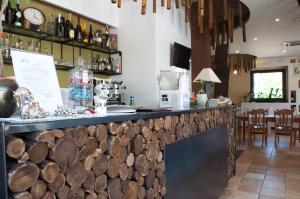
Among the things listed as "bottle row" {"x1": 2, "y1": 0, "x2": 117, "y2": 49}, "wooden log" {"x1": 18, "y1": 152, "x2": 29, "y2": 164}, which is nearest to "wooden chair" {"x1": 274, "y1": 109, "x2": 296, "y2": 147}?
"bottle row" {"x1": 2, "y1": 0, "x2": 117, "y2": 49}

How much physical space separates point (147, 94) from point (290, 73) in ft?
28.8

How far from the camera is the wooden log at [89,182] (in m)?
1.19

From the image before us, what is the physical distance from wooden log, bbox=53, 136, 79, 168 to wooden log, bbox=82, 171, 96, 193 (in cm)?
13

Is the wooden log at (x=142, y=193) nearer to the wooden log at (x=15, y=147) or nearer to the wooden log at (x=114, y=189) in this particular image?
the wooden log at (x=114, y=189)

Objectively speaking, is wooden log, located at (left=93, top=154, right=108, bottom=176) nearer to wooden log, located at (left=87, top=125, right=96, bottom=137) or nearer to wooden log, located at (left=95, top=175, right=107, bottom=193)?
wooden log, located at (left=95, top=175, right=107, bottom=193)

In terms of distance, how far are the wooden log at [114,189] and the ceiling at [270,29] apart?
4.95 meters

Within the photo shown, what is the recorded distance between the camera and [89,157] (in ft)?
3.97

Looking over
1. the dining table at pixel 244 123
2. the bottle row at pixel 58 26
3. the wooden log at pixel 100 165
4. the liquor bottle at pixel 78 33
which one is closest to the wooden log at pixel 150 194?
the wooden log at pixel 100 165

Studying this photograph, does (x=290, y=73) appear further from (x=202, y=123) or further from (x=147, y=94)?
(x=202, y=123)

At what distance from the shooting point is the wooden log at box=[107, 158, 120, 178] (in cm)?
135

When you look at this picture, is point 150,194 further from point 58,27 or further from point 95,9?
point 95,9

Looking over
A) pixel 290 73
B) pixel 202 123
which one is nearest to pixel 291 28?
pixel 290 73

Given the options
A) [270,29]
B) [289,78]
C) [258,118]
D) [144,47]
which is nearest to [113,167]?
[144,47]

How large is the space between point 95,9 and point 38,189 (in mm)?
4138
